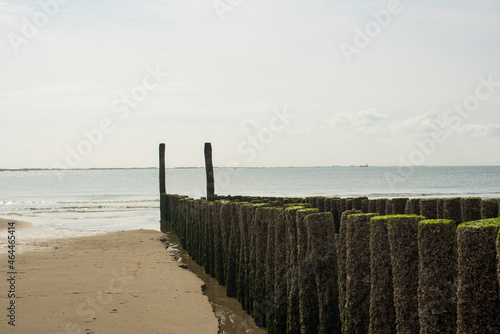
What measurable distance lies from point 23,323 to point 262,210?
350 centimetres

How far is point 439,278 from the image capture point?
3178 millimetres

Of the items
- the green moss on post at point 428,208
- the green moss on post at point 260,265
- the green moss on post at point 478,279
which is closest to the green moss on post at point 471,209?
the green moss on post at point 428,208

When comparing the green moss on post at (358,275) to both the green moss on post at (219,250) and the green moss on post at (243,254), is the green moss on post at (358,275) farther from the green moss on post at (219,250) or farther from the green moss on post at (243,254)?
the green moss on post at (219,250)

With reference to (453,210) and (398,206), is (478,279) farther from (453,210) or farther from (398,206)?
(398,206)

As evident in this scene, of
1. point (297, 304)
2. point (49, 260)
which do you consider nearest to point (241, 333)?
point (297, 304)

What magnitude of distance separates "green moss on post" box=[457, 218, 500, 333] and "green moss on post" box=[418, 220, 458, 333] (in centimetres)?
20

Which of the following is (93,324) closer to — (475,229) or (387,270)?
(387,270)

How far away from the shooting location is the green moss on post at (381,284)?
3.74m

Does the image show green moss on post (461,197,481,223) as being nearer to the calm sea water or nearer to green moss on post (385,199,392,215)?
green moss on post (385,199,392,215)

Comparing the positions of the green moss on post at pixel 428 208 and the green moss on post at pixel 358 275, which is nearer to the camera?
the green moss on post at pixel 358 275

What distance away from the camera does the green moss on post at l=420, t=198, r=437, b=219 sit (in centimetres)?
684

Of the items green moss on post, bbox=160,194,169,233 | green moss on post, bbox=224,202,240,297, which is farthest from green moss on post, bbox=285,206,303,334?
green moss on post, bbox=160,194,169,233

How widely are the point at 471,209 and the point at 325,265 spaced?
2.63 meters

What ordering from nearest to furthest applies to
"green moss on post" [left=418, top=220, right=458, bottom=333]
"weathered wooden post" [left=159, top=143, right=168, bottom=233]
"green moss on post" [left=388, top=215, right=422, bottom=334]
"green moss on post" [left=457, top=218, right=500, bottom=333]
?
"green moss on post" [left=457, top=218, right=500, bottom=333] → "green moss on post" [left=418, top=220, right=458, bottom=333] → "green moss on post" [left=388, top=215, right=422, bottom=334] → "weathered wooden post" [left=159, top=143, right=168, bottom=233]
